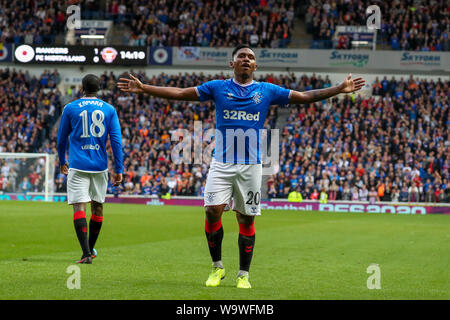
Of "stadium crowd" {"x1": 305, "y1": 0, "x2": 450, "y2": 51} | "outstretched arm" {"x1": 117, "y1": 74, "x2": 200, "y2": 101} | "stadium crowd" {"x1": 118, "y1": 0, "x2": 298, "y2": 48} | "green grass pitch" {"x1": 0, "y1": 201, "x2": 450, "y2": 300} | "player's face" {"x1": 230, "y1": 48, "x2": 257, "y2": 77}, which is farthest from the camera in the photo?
"stadium crowd" {"x1": 118, "y1": 0, "x2": 298, "y2": 48}

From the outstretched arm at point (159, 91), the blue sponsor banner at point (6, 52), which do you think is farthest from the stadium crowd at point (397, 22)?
the outstretched arm at point (159, 91)

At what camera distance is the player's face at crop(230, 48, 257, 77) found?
7.12m

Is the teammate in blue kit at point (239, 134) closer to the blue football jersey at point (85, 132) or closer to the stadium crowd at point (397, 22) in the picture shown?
the blue football jersey at point (85, 132)

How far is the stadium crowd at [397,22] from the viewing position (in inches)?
1587

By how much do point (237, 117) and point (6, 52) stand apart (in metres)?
38.4

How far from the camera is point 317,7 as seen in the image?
43.1 metres

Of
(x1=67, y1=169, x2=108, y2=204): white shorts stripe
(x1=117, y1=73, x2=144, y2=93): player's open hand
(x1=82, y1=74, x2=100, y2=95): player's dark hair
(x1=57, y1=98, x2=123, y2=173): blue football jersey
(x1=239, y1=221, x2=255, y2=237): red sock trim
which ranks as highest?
(x1=82, y1=74, x2=100, y2=95): player's dark hair

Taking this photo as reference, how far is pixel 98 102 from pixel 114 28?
36255 mm

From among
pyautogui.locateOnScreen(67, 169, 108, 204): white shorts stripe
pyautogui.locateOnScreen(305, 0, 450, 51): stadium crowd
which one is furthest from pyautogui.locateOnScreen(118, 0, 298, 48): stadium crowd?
pyautogui.locateOnScreen(67, 169, 108, 204): white shorts stripe

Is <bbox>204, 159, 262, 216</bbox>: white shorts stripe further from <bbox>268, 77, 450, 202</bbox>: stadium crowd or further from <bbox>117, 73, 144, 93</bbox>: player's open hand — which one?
<bbox>268, 77, 450, 202</bbox>: stadium crowd

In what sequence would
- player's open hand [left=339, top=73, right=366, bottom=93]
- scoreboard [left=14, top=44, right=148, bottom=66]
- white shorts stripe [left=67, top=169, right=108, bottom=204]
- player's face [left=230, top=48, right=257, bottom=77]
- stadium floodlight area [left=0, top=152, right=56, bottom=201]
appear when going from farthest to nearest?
scoreboard [left=14, top=44, right=148, bottom=66], stadium floodlight area [left=0, top=152, right=56, bottom=201], white shorts stripe [left=67, top=169, right=108, bottom=204], player's open hand [left=339, top=73, right=366, bottom=93], player's face [left=230, top=48, right=257, bottom=77]

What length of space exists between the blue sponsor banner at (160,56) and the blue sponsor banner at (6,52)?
28.7 ft

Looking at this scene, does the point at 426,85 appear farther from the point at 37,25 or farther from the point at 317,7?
the point at 37,25

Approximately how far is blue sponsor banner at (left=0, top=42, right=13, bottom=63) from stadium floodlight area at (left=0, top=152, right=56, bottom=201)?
11.8 metres
